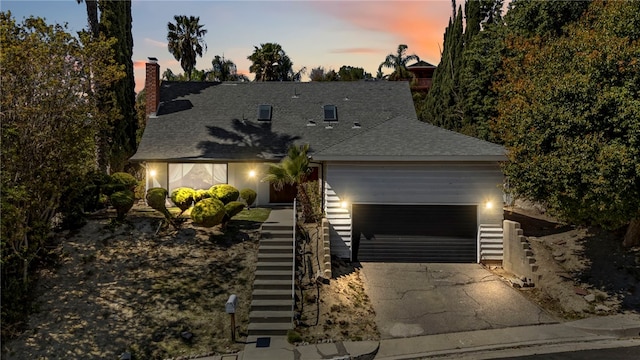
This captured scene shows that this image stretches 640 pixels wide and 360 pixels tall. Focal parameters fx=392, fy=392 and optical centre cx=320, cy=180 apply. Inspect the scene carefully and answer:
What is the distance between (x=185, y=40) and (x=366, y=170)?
36.0 m

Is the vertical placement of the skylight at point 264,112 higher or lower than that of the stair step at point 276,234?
higher

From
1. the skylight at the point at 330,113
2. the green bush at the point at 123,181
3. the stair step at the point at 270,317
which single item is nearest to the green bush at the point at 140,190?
the green bush at the point at 123,181

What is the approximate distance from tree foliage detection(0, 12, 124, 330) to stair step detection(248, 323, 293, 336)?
6.66 metres

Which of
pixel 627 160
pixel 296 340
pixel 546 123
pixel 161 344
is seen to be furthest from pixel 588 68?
pixel 161 344

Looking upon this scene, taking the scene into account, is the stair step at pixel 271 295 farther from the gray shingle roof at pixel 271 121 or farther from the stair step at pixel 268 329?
the gray shingle roof at pixel 271 121

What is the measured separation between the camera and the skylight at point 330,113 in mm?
24781

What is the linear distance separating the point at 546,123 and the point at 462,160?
3446 millimetres

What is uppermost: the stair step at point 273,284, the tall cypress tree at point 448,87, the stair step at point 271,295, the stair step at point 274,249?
the tall cypress tree at point 448,87

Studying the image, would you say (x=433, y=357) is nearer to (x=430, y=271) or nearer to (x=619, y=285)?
(x=430, y=271)

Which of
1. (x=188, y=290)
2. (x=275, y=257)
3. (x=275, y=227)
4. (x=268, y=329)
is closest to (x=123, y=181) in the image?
(x=275, y=227)

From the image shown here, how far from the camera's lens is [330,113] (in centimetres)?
2512

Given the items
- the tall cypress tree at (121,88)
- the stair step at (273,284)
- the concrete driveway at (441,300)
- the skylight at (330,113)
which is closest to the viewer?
the concrete driveway at (441,300)

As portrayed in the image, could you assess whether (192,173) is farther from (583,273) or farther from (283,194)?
(583,273)

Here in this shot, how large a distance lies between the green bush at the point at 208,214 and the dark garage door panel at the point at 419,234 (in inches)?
226
